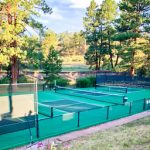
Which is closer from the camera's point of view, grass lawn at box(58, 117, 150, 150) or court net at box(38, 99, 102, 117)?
grass lawn at box(58, 117, 150, 150)

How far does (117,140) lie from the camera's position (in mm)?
10438

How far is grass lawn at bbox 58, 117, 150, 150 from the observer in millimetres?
9658

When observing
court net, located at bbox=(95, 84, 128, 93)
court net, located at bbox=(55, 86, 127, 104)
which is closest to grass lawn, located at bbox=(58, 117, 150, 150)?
court net, located at bbox=(55, 86, 127, 104)

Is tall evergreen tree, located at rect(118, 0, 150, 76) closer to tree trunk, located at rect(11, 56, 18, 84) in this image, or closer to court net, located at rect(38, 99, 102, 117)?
tree trunk, located at rect(11, 56, 18, 84)

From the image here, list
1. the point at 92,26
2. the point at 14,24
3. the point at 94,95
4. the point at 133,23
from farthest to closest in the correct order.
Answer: the point at 92,26 < the point at 133,23 < the point at 94,95 < the point at 14,24

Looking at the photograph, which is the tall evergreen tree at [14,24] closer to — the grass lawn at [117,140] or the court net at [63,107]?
the court net at [63,107]

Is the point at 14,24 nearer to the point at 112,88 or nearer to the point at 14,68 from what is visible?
the point at 14,68

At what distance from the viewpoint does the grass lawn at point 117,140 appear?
31.7ft

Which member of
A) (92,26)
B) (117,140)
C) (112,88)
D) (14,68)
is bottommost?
(117,140)

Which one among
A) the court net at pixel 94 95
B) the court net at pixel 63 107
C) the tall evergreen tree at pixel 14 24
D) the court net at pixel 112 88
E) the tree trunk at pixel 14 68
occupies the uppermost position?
the tall evergreen tree at pixel 14 24

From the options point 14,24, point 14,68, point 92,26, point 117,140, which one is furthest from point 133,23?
A: point 117,140

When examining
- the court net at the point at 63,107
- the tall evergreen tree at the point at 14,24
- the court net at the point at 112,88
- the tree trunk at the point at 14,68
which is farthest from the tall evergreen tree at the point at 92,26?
the court net at the point at 63,107

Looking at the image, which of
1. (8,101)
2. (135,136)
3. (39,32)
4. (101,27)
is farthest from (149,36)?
(8,101)

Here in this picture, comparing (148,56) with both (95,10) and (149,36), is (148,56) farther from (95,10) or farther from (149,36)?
(95,10)
